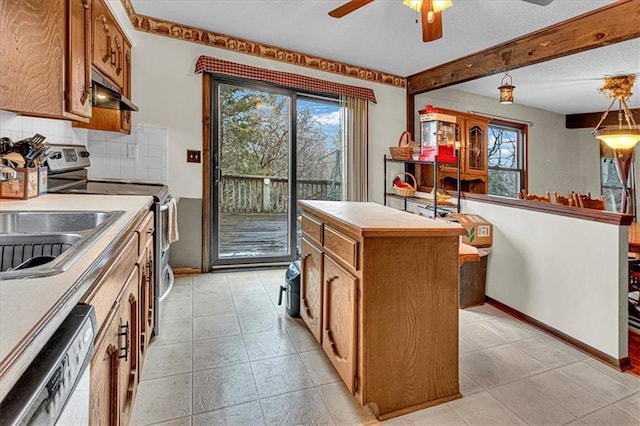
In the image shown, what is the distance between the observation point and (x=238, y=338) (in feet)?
6.99

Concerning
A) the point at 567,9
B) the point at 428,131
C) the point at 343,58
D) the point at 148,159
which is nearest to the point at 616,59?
the point at 567,9

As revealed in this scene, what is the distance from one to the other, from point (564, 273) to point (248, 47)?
11.0 feet

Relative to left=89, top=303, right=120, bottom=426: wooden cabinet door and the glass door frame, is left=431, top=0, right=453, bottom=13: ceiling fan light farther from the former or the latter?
left=89, top=303, right=120, bottom=426: wooden cabinet door

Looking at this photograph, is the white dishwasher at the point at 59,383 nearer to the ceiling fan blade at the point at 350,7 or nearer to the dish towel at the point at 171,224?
the dish towel at the point at 171,224

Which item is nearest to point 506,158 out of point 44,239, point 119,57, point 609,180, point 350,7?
point 609,180

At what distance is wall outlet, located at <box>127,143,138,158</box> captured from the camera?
311cm

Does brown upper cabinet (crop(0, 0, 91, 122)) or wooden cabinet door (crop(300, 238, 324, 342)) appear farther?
wooden cabinet door (crop(300, 238, 324, 342))

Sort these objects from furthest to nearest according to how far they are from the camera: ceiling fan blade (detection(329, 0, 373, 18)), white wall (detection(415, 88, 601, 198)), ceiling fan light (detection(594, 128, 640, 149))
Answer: white wall (detection(415, 88, 601, 198)) < ceiling fan light (detection(594, 128, 640, 149)) < ceiling fan blade (detection(329, 0, 373, 18))

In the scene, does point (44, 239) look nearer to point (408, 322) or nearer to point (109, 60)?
point (408, 322)

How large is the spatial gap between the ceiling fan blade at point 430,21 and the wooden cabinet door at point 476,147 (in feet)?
9.63

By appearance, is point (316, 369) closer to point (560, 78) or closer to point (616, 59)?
point (616, 59)

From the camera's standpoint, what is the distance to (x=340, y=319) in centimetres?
164

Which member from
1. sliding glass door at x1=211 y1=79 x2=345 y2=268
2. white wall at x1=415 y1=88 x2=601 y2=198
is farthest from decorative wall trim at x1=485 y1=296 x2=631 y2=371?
white wall at x1=415 y1=88 x2=601 y2=198

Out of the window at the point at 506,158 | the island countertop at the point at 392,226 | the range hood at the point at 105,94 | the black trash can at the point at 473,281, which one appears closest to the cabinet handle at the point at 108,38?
the range hood at the point at 105,94
